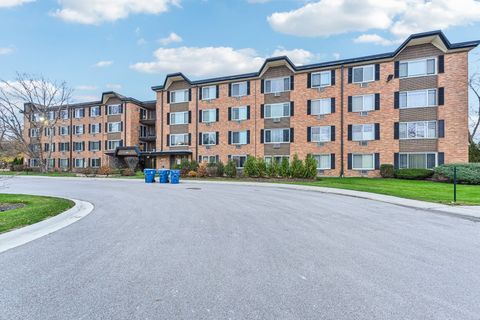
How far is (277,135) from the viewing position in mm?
30531

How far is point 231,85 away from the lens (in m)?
32.9

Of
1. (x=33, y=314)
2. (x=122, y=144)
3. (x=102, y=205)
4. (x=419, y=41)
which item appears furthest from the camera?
(x=122, y=144)

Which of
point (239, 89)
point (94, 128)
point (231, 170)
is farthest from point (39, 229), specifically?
point (94, 128)

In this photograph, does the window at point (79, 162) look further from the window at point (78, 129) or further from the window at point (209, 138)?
the window at point (209, 138)

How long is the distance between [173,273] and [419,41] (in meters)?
29.3

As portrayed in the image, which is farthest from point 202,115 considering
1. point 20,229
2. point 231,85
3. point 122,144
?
point 20,229

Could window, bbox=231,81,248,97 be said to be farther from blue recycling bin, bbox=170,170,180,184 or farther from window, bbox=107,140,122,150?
window, bbox=107,140,122,150

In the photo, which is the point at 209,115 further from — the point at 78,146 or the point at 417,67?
the point at 78,146

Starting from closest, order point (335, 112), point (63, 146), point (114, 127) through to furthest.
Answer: point (335, 112)
point (114, 127)
point (63, 146)

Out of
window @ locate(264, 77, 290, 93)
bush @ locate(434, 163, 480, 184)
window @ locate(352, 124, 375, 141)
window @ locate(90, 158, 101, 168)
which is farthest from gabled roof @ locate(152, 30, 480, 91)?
window @ locate(90, 158, 101, 168)

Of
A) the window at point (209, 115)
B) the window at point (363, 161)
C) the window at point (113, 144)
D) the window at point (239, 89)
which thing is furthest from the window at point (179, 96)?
the window at point (363, 161)

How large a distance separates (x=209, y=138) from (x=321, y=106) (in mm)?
13660

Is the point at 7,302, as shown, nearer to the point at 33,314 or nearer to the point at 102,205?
the point at 33,314

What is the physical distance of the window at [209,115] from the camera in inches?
1326
